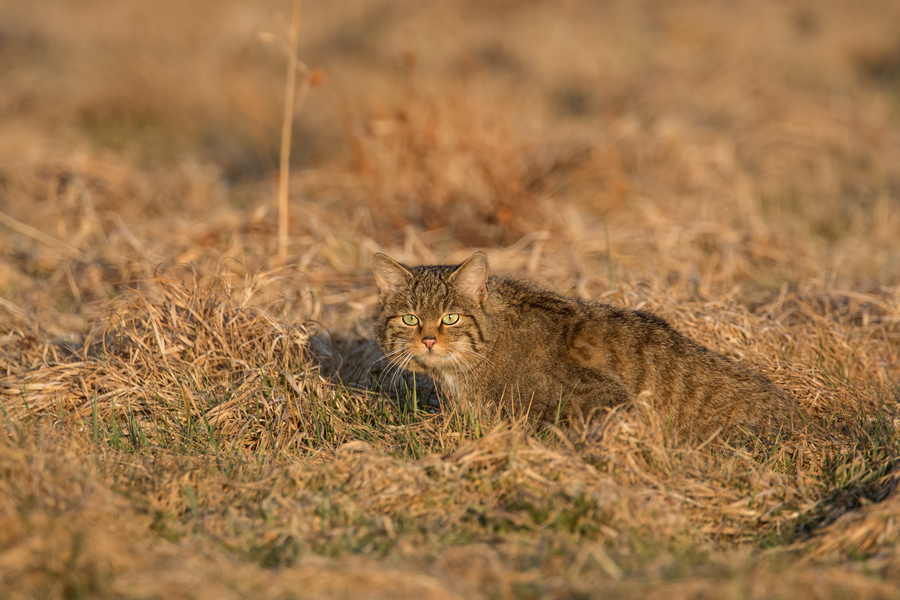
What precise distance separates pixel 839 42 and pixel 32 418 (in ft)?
46.0

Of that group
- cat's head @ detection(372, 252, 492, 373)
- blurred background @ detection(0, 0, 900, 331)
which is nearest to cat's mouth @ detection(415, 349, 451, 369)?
cat's head @ detection(372, 252, 492, 373)

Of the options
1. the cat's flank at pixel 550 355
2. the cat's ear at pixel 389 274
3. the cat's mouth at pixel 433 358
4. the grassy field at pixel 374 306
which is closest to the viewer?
the grassy field at pixel 374 306

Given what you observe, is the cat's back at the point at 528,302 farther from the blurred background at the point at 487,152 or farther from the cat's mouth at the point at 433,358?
the blurred background at the point at 487,152

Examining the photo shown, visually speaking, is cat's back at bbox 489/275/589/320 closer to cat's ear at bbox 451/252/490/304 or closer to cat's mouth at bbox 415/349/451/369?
cat's ear at bbox 451/252/490/304

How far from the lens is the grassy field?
2820 millimetres

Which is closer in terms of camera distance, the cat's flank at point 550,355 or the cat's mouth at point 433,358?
the cat's flank at point 550,355

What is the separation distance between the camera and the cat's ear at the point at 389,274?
4.15m

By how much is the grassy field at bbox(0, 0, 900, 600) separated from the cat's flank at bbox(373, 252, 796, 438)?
22 cm

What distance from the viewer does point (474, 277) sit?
13.3 ft

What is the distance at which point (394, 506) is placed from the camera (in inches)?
Answer: 125

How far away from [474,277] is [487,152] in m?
3.63

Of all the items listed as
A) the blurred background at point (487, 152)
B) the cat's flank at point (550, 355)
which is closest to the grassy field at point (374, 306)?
the blurred background at point (487, 152)

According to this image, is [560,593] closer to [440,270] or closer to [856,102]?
[440,270]

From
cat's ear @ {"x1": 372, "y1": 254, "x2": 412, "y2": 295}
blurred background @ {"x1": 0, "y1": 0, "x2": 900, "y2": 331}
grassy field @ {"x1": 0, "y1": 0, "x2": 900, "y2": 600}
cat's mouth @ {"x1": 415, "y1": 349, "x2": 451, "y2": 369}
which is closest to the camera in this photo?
grassy field @ {"x1": 0, "y1": 0, "x2": 900, "y2": 600}
